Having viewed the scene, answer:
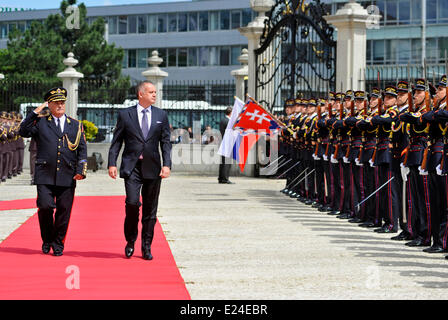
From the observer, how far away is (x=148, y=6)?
72.3 metres

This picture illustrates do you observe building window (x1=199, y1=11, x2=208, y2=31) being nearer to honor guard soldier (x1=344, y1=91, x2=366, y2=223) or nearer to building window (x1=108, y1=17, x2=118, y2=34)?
building window (x1=108, y1=17, x2=118, y2=34)

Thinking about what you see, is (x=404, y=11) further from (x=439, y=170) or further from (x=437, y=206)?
(x=439, y=170)

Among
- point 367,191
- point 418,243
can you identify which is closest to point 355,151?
point 367,191

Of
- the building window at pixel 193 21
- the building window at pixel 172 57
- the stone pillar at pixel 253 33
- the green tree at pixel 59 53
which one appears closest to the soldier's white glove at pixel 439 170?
the stone pillar at pixel 253 33

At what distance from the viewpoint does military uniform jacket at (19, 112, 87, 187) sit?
976cm

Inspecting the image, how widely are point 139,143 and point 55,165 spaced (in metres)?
1.01

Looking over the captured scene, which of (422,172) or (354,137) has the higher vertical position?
(354,137)

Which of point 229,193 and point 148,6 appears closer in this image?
point 229,193

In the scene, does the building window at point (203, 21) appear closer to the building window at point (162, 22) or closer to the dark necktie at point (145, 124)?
the building window at point (162, 22)

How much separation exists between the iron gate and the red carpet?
8.38 m

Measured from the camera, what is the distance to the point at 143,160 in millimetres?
9398

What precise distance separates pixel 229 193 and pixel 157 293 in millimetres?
11474
